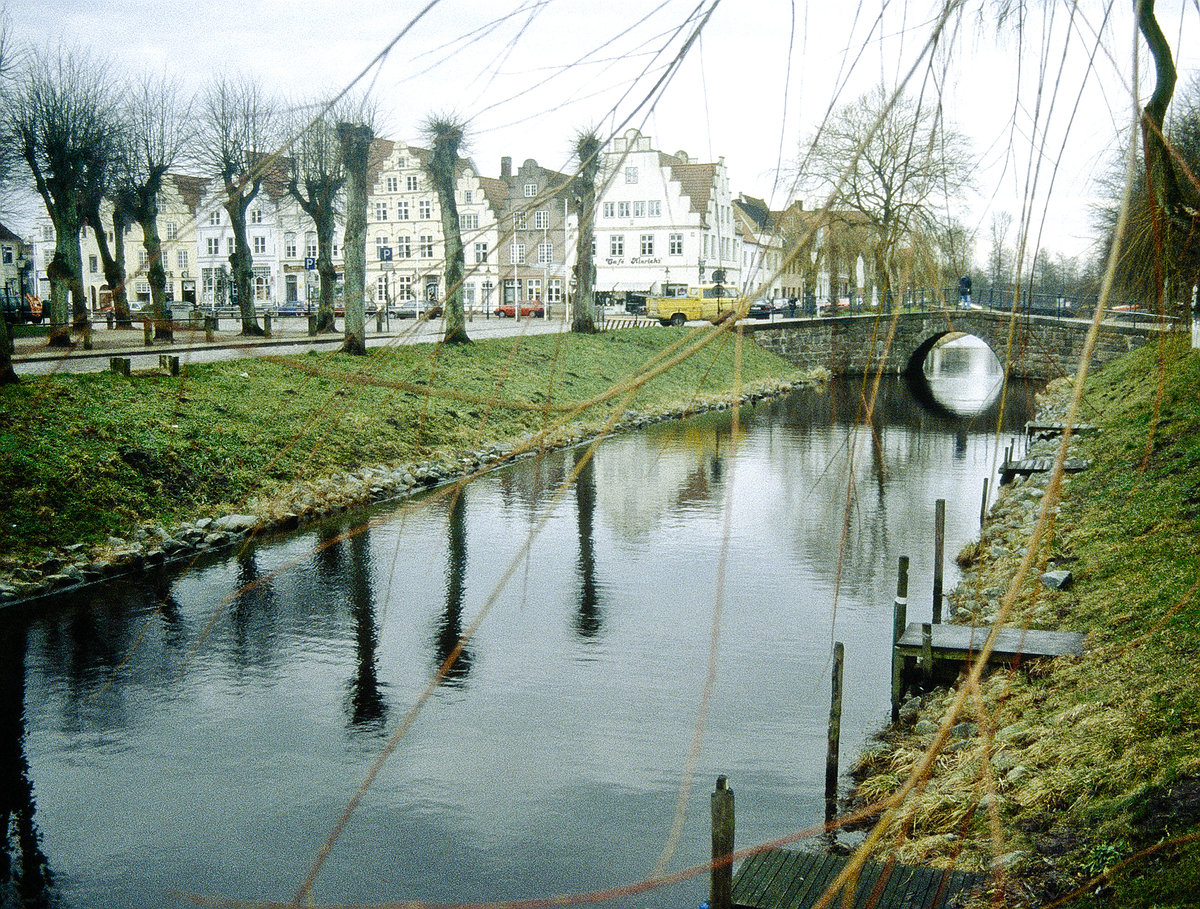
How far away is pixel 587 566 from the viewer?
1105 centimetres

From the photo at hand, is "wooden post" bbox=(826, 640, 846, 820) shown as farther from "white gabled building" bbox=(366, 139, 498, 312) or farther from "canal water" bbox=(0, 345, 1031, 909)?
"white gabled building" bbox=(366, 139, 498, 312)

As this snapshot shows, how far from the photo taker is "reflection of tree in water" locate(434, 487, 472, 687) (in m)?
8.05

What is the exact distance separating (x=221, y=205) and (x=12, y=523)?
10.4 metres

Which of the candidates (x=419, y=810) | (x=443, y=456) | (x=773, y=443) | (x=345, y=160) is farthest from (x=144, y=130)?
(x=345, y=160)

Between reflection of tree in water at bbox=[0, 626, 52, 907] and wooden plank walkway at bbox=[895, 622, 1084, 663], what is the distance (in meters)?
5.35

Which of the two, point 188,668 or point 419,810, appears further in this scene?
Answer: point 188,668

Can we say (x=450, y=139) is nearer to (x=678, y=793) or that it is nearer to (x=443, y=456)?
(x=678, y=793)

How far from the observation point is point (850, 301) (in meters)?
2.11

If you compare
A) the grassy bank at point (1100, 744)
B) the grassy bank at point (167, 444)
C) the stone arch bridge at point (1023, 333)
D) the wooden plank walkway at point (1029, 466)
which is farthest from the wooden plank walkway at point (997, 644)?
the wooden plank walkway at point (1029, 466)

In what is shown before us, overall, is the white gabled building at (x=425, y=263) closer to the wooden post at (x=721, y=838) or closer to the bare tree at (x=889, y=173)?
the bare tree at (x=889, y=173)

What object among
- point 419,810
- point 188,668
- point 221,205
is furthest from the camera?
point 188,668

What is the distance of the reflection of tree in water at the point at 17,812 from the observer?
5.18 metres

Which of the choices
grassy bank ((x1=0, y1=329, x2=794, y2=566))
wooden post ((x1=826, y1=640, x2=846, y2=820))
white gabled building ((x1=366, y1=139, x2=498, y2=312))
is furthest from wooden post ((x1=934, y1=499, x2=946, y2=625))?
white gabled building ((x1=366, y1=139, x2=498, y2=312))

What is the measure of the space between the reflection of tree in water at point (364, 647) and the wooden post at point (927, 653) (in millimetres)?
3855
